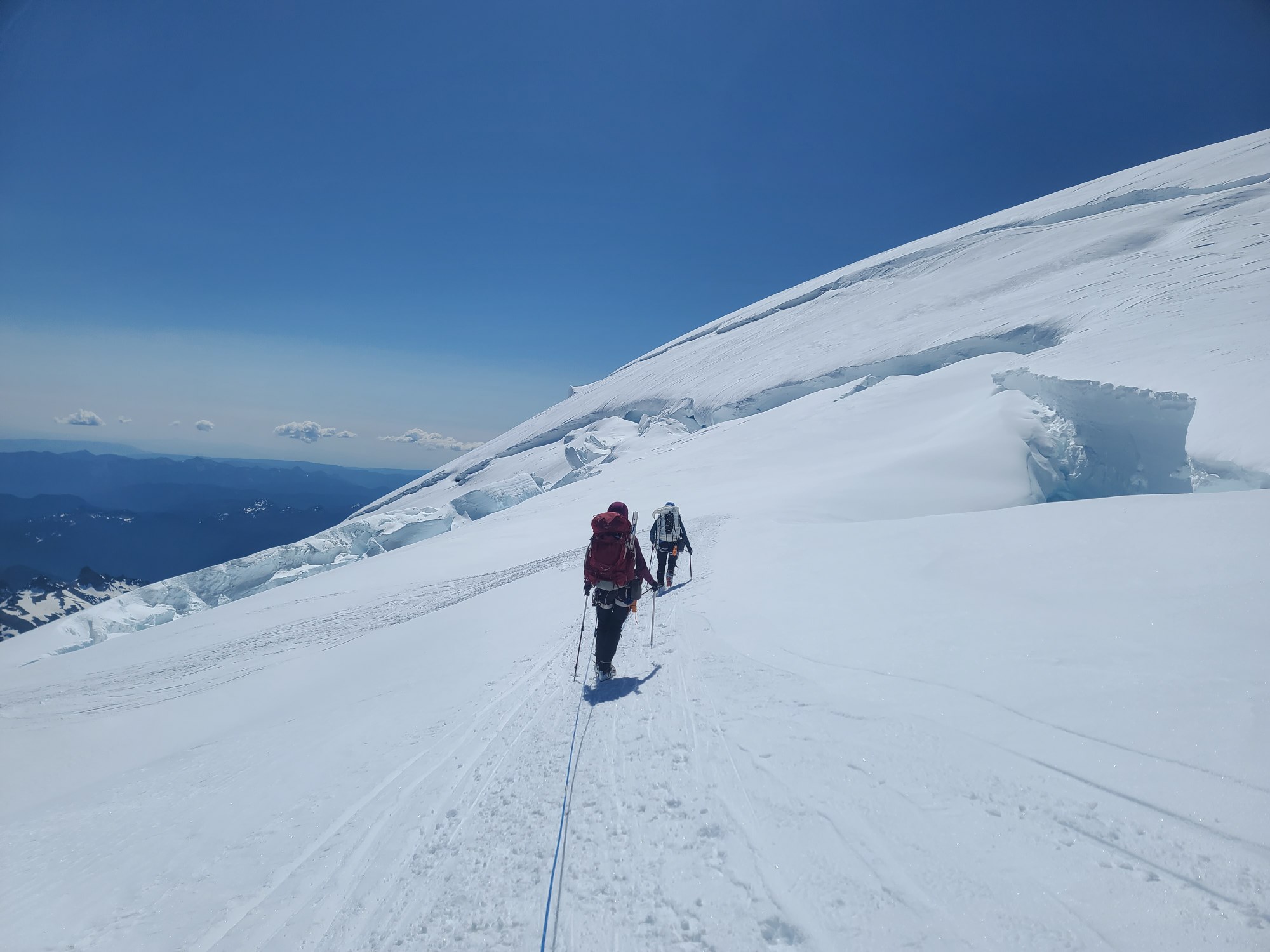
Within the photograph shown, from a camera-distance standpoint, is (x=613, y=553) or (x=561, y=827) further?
(x=613, y=553)

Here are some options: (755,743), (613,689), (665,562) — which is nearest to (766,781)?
(755,743)

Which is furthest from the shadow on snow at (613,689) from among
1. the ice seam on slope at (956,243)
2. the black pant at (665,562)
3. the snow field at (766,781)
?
the ice seam on slope at (956,243)

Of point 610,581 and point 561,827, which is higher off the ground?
point 610,581

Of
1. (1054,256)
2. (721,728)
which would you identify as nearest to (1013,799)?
(721,728)

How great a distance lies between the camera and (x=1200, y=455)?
28.8ft

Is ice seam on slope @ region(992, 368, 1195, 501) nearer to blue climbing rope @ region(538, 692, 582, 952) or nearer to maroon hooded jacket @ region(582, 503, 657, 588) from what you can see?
maroon hooded jacket @ region(582, 503, 657, 588)

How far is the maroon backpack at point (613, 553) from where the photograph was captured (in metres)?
5.10

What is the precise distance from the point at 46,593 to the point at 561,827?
178 metres

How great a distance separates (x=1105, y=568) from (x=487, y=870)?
227 inches

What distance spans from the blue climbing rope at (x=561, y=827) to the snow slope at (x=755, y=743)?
0.08 ft

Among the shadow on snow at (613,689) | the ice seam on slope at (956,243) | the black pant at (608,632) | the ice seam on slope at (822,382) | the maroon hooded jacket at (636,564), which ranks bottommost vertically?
the shadow on snow at (613,689)

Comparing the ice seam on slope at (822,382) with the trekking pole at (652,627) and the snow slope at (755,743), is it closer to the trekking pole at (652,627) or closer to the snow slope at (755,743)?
the snow slope at (755,743)

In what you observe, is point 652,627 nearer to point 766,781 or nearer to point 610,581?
point 610,581

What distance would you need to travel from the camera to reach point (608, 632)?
515cm
